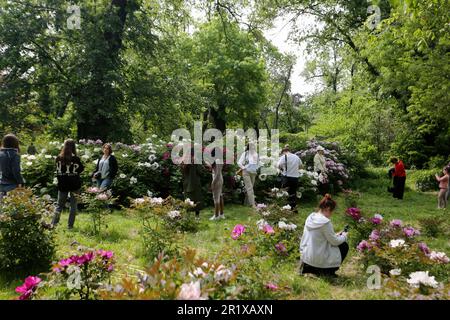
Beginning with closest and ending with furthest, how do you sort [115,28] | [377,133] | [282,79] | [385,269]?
[385,269], [115,28], [377,133], [282,79]

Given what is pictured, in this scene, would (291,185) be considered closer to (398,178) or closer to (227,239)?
(227,239)

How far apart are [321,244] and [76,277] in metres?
3.23

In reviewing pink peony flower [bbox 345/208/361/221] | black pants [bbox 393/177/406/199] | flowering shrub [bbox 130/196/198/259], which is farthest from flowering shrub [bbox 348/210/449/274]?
black pants [bbox 393/177/406/199]

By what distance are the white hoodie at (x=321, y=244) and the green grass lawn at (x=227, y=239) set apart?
24cm

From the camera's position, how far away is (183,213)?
704 centimetres

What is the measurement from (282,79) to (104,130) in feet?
102

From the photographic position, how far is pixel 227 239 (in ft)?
21.5

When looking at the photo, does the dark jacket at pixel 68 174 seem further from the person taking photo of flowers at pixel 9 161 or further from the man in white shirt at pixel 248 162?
the man in white shirt at pixel 248 162

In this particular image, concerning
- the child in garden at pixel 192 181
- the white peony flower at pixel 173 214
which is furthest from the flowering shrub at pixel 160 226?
the child in garden at pixel 192 181

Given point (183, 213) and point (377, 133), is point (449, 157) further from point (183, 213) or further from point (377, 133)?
point (183, 213)

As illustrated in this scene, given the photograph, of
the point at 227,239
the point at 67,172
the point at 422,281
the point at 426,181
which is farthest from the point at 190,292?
the point at 426,181

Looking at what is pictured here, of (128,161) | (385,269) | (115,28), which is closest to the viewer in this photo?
(385,269)

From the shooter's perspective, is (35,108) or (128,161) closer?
(128,161)
